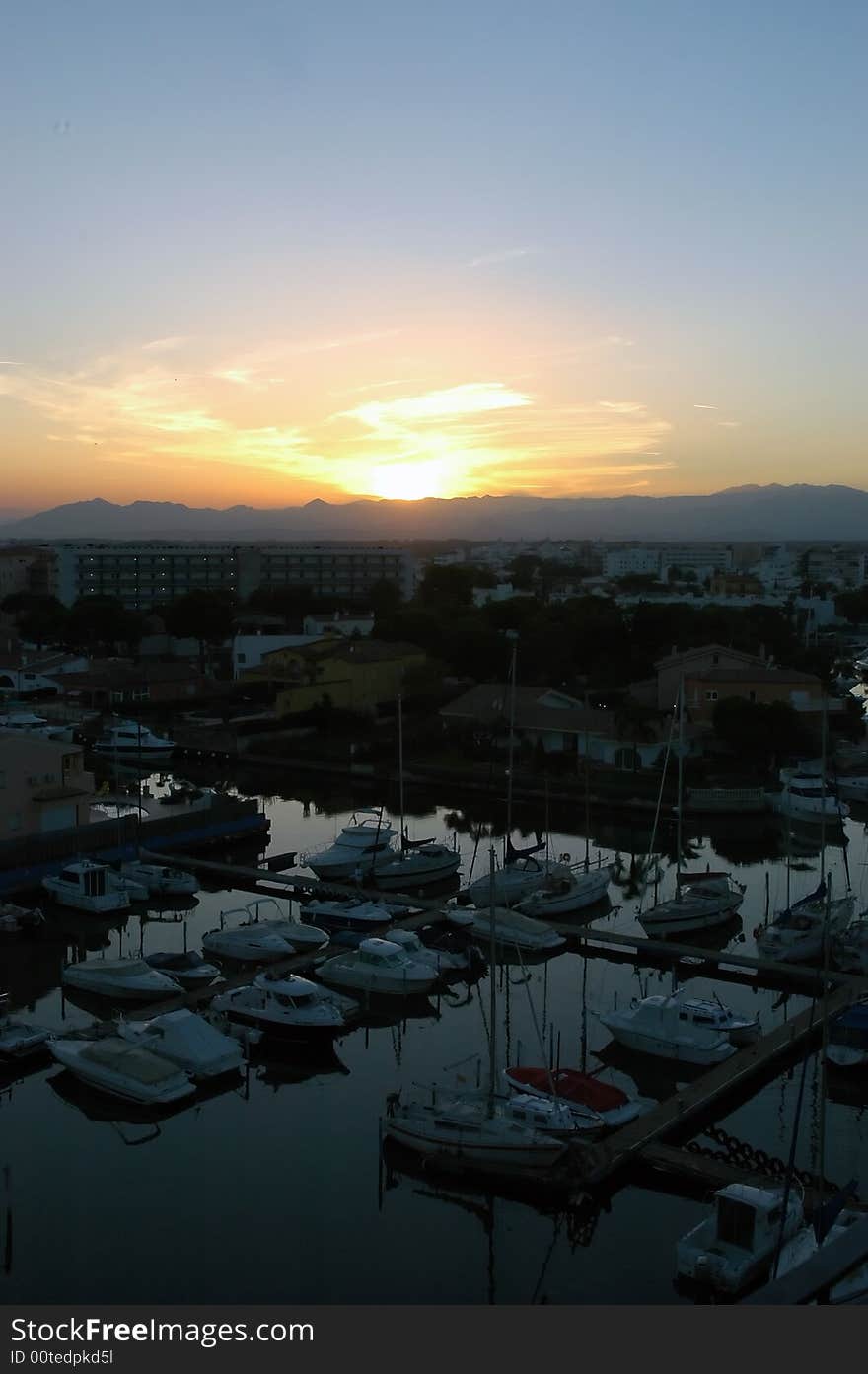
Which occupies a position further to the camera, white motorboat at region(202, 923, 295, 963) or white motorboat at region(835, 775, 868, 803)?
white motorboat at region(835, 775, 868, 803)

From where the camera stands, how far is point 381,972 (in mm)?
8727

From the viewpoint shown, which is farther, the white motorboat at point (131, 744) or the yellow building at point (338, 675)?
the yellow building at point (338, 675)

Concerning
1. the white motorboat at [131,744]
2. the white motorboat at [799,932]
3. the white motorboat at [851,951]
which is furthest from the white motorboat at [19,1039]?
the white motorboat at [131,744]

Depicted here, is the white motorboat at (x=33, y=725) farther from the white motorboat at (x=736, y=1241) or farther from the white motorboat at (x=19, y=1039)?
the white motorboat at (x=736, y=1241)

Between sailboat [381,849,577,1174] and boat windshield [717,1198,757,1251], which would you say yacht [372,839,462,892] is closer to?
sailboat [381,849,577,1174]

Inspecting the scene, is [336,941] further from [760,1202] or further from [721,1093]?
[760,1202]

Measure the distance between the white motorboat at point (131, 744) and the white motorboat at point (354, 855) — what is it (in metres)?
6.83

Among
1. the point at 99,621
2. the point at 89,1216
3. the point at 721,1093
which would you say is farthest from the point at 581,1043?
the point at 99,621

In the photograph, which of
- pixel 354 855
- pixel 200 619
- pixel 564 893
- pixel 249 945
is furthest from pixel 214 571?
pixel 249 945

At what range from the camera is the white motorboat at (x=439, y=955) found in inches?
358

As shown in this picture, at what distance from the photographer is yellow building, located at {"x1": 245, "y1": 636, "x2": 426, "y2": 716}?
72.6ft

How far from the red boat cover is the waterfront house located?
705cm

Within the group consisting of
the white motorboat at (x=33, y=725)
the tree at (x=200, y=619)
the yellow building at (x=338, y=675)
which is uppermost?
the tree at (x=200, y=619)

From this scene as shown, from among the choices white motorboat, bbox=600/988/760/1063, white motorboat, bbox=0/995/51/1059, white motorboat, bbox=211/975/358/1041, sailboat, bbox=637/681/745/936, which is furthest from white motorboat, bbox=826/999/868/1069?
white motorboat, bbox=0/995/51/1059
